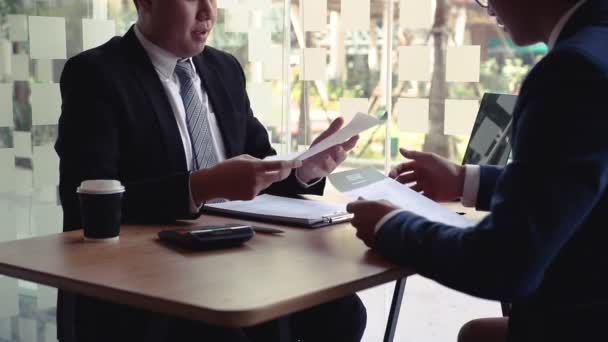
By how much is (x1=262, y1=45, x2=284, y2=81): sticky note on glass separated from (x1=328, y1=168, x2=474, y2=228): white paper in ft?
5.84

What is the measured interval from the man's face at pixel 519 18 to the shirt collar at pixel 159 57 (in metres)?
0.92

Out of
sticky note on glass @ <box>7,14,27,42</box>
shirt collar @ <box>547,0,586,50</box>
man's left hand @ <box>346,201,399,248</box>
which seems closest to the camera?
shirt collar @ <box>547,0,586,50</box>

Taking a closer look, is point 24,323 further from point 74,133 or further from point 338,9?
point 338,9

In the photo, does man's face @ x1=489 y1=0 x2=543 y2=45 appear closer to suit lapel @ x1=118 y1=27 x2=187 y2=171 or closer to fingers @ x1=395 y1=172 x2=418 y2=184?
fingers @ x1=395 y1=172 x2=418 y2=184

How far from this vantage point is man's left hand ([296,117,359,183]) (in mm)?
1859

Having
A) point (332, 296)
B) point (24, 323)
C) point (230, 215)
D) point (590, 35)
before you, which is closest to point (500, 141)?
point (230, 215)

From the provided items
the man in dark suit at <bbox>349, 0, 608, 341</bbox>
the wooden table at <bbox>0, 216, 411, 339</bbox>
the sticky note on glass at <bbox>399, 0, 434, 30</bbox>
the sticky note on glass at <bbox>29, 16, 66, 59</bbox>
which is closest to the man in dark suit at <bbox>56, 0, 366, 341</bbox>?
the wooden table at <bbox>0, 216, 411, 339</bbox>

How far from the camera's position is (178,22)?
6.21 ft

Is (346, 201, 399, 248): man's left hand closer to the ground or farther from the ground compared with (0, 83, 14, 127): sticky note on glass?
closer to the ground

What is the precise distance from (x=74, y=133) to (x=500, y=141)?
1.01 metres

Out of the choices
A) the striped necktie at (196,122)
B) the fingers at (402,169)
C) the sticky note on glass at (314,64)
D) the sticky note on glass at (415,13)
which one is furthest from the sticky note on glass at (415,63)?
the fingers at (402,169)

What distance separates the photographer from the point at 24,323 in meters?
2.57

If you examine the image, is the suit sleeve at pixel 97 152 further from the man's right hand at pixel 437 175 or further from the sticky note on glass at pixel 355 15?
the sticky note on glass at pixel 355 15

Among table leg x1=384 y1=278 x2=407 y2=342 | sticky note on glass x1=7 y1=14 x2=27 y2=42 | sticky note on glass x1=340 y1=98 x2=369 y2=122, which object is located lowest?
table leg x1=384 y1=278 x2=407 y2=342
